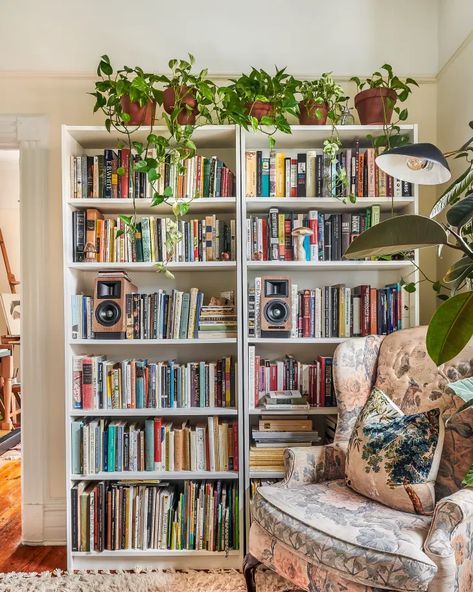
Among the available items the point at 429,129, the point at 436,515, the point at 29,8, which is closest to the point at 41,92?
the point at 29,8

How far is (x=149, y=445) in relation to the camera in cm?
221

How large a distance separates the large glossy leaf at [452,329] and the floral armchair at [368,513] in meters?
0.65

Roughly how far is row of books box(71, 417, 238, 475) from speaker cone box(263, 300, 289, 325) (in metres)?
0.51

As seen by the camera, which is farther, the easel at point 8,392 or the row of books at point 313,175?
the easel at point 8,392

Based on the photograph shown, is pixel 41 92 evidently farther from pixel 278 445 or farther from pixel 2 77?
pixel 278 445

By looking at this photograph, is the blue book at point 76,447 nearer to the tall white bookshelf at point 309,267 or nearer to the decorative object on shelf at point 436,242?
the tall white bookshelf at point 309,267

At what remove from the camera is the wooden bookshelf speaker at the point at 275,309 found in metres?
2.18

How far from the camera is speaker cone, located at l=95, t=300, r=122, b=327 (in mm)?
2207

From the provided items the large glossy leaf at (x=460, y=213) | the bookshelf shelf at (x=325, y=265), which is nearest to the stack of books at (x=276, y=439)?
the bookshelf shelf at (x=325, y=265)

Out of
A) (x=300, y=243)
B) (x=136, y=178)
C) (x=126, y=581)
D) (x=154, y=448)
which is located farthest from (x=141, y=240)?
(x=126, y=581)

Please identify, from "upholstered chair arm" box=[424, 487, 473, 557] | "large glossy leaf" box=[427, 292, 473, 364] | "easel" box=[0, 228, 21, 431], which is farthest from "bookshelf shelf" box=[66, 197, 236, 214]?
"easel" box=[0, 228, 21, 431]

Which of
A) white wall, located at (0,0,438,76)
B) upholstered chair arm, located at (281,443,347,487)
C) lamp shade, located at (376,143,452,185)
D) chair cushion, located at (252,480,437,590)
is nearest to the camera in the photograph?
lamp shade, located at (376,143,452,185)

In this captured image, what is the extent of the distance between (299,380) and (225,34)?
1795 millimetres

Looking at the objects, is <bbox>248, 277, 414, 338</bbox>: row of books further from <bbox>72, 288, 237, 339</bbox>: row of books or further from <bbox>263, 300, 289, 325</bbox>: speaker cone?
<bbox>72, 288, 237, 339</bbox>: row of books
